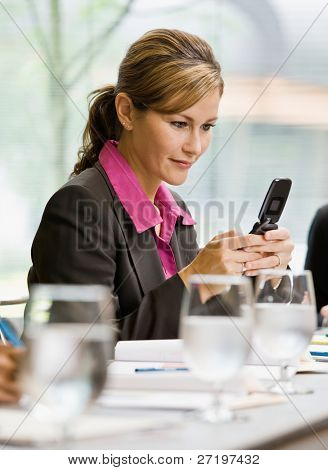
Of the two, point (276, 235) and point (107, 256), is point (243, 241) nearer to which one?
point (276, 235)

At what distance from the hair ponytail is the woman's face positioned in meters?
0.10

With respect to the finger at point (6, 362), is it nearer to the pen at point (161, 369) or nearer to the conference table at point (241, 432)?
the conference table at point (241, 432)

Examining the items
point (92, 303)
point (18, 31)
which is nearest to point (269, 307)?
point (92, 303)

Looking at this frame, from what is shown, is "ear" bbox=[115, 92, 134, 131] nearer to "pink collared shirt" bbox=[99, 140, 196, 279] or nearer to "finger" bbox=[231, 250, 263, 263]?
"pink collared shirt" bbox=[99, 140, 196, 279]

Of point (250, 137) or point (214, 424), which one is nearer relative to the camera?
point (214, 424)

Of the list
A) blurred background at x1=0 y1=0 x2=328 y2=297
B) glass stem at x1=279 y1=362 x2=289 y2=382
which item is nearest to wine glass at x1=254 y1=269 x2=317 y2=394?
glass stem at x1=279 y1=362 x2=289 y2=382

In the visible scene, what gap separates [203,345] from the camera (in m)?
0.71

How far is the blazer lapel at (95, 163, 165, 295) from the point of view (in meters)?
1.75

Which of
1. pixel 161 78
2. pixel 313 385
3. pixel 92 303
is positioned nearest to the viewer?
pixel 92 303

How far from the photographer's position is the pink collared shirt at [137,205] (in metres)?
1.79

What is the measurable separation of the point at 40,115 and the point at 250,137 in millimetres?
934

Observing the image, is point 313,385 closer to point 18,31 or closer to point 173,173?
point 173,173

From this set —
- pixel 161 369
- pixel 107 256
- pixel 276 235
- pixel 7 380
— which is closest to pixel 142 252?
pixel 107 256

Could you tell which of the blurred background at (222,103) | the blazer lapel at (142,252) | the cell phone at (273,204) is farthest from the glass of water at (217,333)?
the blurred background at (222,103)
